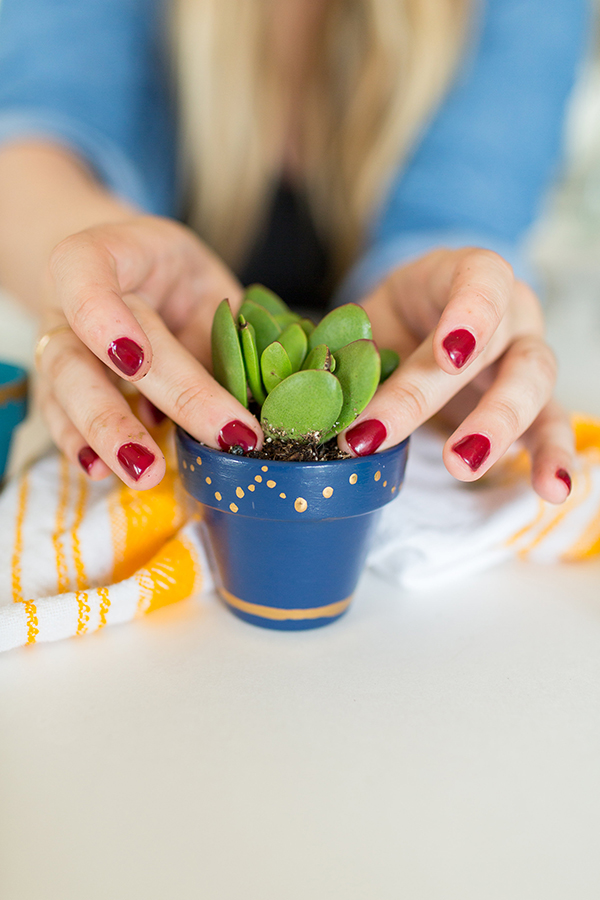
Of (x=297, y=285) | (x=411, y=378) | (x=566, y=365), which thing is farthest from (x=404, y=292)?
(x=297, y=285)

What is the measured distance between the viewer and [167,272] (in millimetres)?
502

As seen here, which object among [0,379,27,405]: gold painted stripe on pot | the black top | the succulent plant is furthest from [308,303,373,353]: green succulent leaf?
the black top

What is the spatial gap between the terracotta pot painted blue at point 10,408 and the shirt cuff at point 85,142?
0.41 meters

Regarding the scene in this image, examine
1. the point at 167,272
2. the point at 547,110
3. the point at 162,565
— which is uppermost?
the point at 547,110

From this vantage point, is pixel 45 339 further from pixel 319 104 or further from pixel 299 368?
pixel 319 104

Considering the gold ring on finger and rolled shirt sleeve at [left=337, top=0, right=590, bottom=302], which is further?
rolled shirt sleeve at [left=337, top=0, right=590, bottom=302]

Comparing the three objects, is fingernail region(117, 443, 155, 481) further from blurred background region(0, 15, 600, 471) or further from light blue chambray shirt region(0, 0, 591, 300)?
light blue chambray shirt region(0, 0, 591, 300)

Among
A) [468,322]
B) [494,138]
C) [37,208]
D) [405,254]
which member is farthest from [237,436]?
[494,138]

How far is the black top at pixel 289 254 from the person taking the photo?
1104mm

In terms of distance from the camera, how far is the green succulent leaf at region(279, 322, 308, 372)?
38 cm

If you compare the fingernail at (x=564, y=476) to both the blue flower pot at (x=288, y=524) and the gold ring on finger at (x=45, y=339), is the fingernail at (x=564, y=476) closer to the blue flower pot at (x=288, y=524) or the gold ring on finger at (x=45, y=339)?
the blue flower pot at (x=288, y=524)

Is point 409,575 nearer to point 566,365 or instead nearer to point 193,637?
point 193,637

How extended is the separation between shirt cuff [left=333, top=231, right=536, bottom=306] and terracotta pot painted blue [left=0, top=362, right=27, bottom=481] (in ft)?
1.42

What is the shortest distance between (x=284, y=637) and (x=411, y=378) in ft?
0.56
